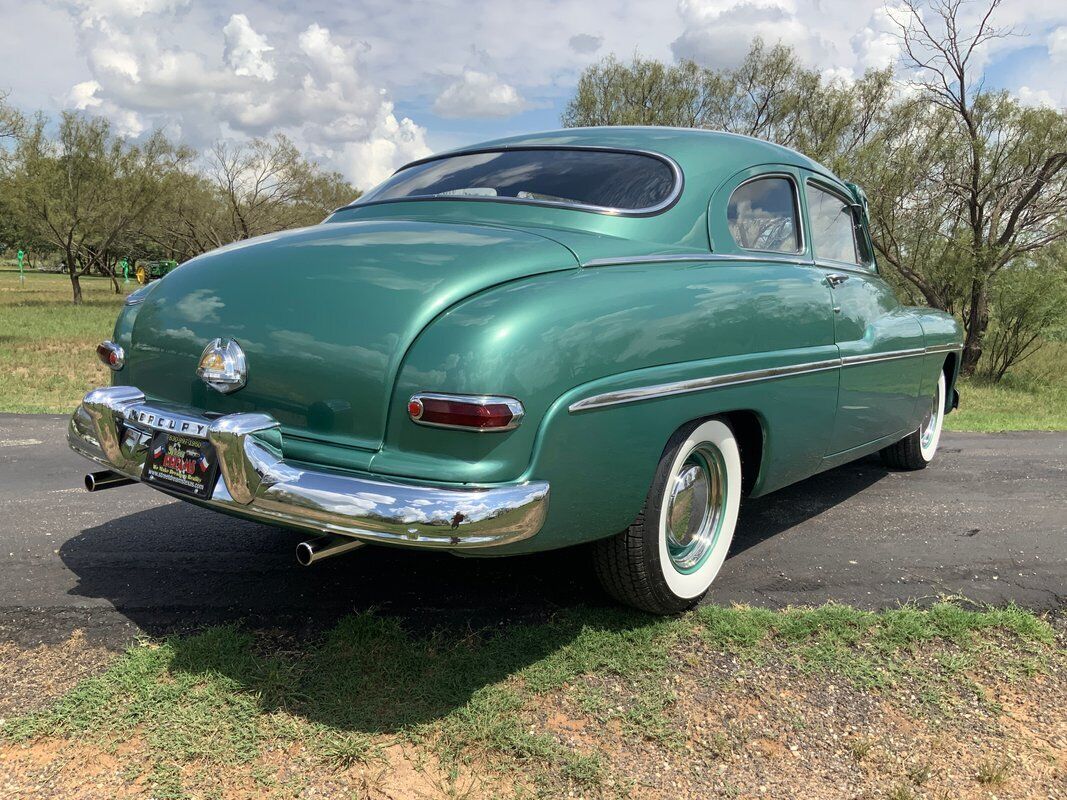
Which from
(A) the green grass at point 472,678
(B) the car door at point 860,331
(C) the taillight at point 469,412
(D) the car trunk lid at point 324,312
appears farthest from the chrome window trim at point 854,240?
(C) the taillight at point 469,412

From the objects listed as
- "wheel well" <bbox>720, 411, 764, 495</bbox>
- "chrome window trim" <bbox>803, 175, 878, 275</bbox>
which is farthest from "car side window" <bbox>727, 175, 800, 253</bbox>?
"wheel well" <bbox>720, 411, 764, 495</bbox>

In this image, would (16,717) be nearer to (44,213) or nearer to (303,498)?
(303,498)

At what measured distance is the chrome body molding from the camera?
2438 millimetres

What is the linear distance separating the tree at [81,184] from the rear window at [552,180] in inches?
1100

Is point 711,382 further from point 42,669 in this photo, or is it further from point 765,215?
point 42,669

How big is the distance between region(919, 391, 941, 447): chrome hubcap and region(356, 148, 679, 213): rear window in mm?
3302

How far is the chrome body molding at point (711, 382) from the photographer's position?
2.44 metres

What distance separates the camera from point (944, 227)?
17375 millimetres

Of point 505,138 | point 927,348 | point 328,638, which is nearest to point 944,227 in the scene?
point 927,348

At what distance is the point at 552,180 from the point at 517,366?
1317mm

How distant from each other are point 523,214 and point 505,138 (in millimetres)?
1075

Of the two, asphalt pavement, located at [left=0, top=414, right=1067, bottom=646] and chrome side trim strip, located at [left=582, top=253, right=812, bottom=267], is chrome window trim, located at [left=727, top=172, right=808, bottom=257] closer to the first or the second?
chrome side trim strip, located at [left=582, top=253, right=812, bottom=267]

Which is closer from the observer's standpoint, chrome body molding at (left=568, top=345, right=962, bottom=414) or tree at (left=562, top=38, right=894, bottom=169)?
chrome body molding at (left=568, top=345, right=962, bottom=414)

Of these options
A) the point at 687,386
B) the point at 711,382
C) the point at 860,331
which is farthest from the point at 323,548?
the point at 860,331
